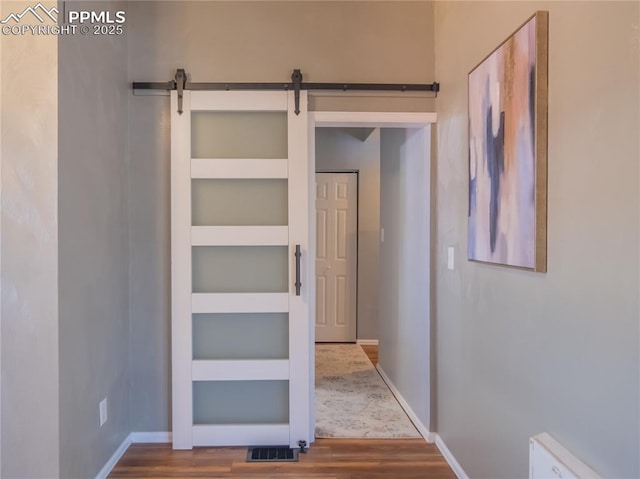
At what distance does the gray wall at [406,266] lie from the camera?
258 centimetres

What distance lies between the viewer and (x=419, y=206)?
2695mm

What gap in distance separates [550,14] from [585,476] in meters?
1.46

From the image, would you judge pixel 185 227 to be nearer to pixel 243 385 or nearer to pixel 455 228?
pixel 243 385

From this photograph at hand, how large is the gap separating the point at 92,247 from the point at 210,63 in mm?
1316

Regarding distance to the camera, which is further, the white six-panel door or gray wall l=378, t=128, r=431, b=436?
the white six-panel door

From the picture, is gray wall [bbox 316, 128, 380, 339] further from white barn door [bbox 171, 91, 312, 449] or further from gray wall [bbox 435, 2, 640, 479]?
gray wall [bbox 435, 2, 640, 479]

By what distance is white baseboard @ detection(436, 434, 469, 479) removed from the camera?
211 centimetres

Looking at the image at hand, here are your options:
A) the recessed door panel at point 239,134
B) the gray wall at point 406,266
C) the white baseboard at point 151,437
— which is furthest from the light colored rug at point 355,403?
the recessed door panel at point 239,134

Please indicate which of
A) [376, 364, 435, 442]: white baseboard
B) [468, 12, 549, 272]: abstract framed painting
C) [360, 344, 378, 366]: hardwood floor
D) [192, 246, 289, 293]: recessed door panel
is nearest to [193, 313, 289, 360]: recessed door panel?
[192, 246, 289, 293]: recessed door panel

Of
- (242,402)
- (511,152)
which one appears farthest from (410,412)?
(511,152)

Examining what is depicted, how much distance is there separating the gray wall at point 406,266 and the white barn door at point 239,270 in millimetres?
766

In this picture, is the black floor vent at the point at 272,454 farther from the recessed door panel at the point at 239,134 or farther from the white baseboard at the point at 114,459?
the recessed door panel at the point at 239,134

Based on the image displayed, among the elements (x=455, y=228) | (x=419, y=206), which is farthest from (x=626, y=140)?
(x=419, y=206)

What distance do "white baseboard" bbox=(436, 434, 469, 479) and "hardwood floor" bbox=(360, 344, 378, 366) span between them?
1663mm
